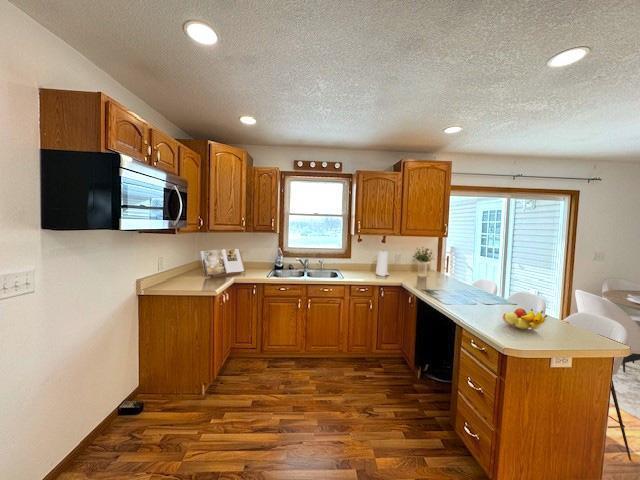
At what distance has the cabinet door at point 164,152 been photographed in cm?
184

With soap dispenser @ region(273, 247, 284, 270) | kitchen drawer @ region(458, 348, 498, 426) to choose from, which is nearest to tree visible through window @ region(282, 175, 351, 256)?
soap dispenser @ region(273, 247, 284, 270)

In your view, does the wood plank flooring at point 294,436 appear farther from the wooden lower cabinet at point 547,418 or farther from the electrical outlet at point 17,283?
the electrical outlet at point 17,283

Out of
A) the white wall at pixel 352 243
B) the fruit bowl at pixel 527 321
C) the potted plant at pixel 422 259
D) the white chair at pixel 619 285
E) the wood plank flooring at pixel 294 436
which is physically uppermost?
the white wall at pixel 352 243

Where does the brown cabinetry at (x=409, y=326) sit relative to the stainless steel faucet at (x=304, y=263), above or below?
below

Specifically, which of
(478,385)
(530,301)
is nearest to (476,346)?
(478,385)

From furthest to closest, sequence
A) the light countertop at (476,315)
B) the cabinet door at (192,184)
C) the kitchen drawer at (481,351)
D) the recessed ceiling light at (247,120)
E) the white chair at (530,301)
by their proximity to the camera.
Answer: the recessed ceiling light at (247,120), the cabinet door at (192,184), the white chair at (530,301), the kitchen drawer at (481,351), the light countertop at (476,315)

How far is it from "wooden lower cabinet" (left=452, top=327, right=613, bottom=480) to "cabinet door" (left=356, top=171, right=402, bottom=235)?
1822 mm

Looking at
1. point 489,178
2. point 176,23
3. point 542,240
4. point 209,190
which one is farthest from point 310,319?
point 542,240

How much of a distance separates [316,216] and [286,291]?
107cm

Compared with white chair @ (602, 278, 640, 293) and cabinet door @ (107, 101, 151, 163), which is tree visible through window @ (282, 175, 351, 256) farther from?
white chair @ (602, 278, 640, 293)

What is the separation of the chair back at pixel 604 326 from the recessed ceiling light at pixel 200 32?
2776mm

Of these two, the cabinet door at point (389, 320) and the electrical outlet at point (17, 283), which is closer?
the electrical outlet at point (17, 283)

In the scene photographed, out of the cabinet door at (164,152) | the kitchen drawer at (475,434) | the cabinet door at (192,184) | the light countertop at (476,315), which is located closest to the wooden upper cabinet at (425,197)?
the light countertop at (476,315)

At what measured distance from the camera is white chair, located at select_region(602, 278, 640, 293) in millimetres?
3443
